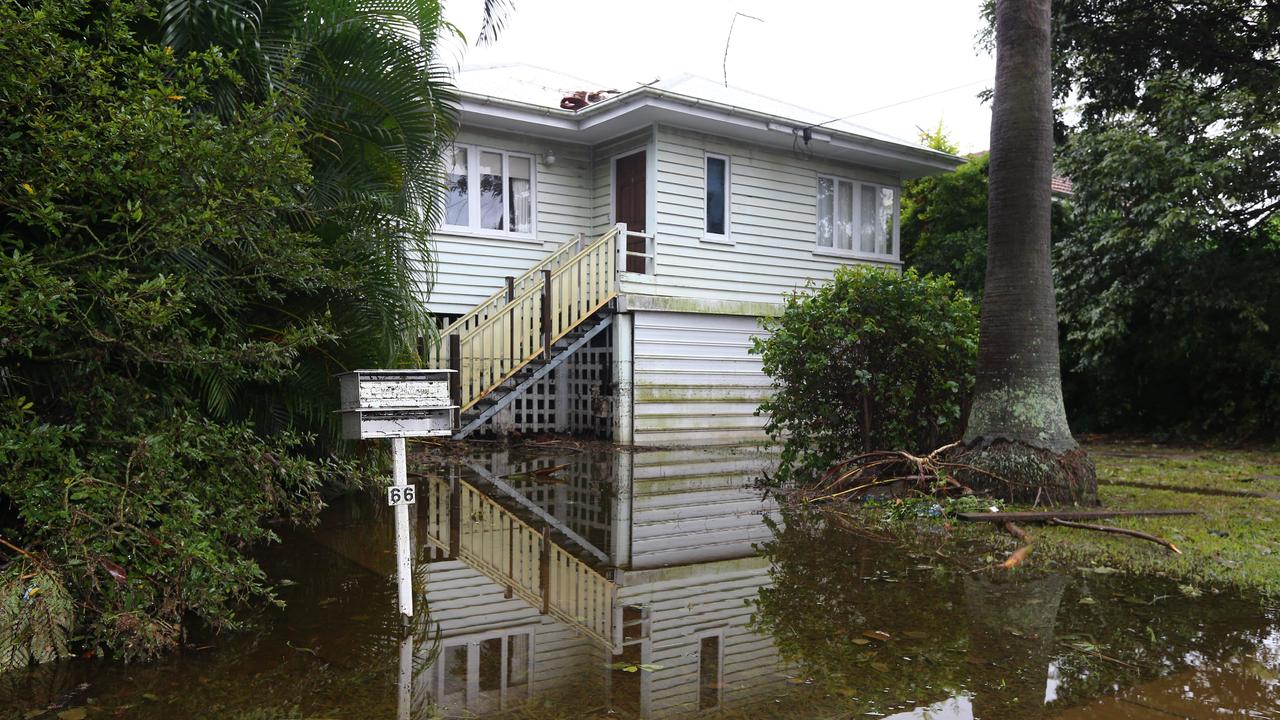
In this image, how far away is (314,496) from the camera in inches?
208

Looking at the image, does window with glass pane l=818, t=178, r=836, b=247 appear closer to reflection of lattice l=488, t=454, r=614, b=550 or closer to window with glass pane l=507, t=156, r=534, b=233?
window with glass pane l=507, t=156, r=534, b=233

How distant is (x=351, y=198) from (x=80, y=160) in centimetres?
314

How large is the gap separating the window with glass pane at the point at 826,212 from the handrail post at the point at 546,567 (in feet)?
39.6

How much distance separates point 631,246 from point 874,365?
27.3 ft

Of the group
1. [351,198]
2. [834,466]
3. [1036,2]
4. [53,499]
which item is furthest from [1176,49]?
[53,499]

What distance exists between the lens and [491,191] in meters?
16.2

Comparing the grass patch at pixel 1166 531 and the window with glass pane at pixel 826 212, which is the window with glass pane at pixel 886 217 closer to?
the window with glass pane at pixel 826 212

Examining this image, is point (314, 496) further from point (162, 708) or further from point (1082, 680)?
point (1082, 680)

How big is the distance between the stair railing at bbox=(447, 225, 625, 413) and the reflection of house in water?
10.4 feet

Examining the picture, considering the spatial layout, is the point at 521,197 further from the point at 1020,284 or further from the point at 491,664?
the point at 491,664

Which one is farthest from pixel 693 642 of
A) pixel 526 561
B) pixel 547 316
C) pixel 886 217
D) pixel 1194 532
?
pixel 886 217

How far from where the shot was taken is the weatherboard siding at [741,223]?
1593cm

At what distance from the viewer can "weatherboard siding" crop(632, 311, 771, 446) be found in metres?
15.5

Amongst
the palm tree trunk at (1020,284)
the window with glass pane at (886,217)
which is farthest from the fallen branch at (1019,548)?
the window with glass pane at (886,217)
